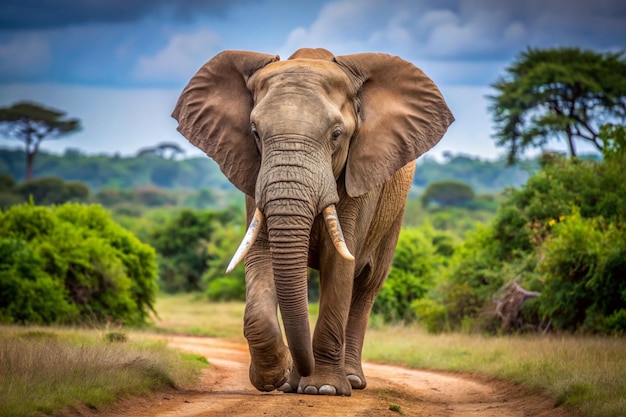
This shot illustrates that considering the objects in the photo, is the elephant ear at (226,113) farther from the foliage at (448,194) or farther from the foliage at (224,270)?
the foliage at (448,194)

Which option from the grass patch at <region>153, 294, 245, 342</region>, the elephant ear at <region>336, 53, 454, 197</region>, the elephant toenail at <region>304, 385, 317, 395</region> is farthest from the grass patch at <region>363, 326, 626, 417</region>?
the grass patch at <region>153, 294, 245, 342</region>

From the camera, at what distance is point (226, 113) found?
33.0 feet

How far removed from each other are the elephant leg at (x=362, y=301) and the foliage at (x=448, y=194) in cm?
6650

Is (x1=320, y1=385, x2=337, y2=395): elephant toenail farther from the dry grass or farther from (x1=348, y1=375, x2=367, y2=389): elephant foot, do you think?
the dry grass

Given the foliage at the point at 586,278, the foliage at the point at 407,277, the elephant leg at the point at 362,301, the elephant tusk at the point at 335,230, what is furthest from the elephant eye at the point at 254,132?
the foliage at the point at 407,277

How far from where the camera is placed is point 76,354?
415 inches

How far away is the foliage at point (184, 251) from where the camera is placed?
37625 mm

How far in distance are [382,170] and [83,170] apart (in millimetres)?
127414

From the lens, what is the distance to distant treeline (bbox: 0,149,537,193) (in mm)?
132375

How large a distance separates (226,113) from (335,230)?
167cm

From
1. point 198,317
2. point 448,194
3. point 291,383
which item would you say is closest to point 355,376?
point 291,383

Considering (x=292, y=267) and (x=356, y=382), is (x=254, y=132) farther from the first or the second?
(x=356, y=382)

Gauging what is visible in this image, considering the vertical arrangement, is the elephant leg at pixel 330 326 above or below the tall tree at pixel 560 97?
below

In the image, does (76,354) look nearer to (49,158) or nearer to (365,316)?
(365,316)
